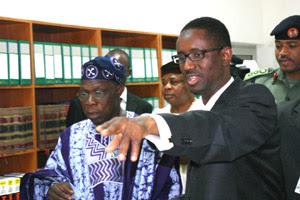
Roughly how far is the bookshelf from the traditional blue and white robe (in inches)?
49.7

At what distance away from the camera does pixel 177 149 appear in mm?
1269

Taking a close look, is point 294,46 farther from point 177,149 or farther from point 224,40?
point 177,149

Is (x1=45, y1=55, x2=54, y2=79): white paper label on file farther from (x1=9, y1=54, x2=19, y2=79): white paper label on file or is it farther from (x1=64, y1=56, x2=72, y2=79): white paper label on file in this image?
(x1=9, y1=54, x2=19, y2=79): white paper label on file

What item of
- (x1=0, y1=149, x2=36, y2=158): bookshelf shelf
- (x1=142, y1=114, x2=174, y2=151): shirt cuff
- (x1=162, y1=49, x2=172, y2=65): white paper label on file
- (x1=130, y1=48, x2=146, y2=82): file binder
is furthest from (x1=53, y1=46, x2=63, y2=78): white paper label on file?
(x1=142, y1=114, x2=174, y2=151): shirt cuff

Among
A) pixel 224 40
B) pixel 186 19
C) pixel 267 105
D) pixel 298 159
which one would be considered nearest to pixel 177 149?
pixel 267 105

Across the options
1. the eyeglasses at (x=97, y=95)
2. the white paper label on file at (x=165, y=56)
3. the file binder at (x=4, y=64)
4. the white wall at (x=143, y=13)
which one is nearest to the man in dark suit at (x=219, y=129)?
the eyeglasses at (x=97, y=95)

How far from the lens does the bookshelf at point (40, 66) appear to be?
3486 mm

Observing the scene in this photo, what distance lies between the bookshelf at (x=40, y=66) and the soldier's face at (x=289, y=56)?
1.71m

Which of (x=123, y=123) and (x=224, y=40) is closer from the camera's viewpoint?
(x=123, y=123)

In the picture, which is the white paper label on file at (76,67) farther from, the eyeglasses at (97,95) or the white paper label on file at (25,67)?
the eyeglasses at (97,95)

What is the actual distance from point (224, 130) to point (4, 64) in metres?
2.37

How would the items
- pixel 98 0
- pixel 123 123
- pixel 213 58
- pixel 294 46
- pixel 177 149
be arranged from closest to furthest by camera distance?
1. pixel 123 123
2. pixel 177 149
3. pixel 213 58
4. pixel 294 46
5. pixel 98 0

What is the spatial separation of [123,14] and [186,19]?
0.99 metres

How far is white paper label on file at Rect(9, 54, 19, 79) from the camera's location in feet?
11.0
